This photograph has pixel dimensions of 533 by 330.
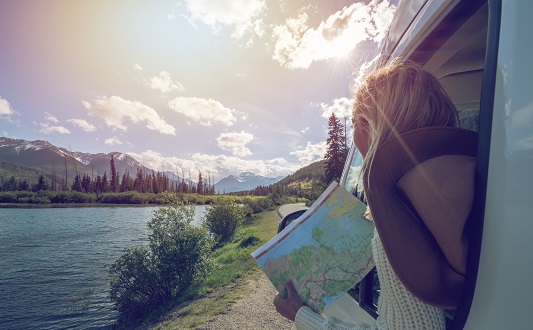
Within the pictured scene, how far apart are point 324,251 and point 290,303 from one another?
272 millimetres

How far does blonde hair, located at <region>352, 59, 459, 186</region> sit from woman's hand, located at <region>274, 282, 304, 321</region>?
68cm

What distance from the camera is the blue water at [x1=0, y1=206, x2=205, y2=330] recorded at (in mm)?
12867

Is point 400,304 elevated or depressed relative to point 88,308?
elevated

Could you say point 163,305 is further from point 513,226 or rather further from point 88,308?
point 513,226

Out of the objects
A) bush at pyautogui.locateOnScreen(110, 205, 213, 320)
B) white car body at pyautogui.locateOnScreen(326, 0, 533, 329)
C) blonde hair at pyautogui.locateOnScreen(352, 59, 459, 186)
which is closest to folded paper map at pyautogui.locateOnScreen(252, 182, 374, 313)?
blonde hair at pyautogui.locateOnScreen(352, 59, 459, 186)

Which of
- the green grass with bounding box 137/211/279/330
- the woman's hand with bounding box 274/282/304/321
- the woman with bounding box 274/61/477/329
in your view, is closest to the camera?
the woman with bounding box 274/61/477/329

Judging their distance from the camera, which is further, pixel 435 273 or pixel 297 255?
pixel 297 255

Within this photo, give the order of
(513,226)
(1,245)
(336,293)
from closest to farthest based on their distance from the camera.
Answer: (513,226) < (336,293) < (1,245)

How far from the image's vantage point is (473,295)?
2.54 ft

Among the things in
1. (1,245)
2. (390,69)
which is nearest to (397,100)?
(390,69)

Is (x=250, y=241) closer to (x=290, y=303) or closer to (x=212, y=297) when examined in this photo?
(x=212, y=297)

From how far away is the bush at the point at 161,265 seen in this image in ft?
38.6

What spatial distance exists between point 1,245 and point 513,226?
38.0 meters

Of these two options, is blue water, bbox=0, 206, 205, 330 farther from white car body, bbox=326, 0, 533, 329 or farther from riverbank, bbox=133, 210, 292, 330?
white car body, bbox=326, 0, 533, 329
